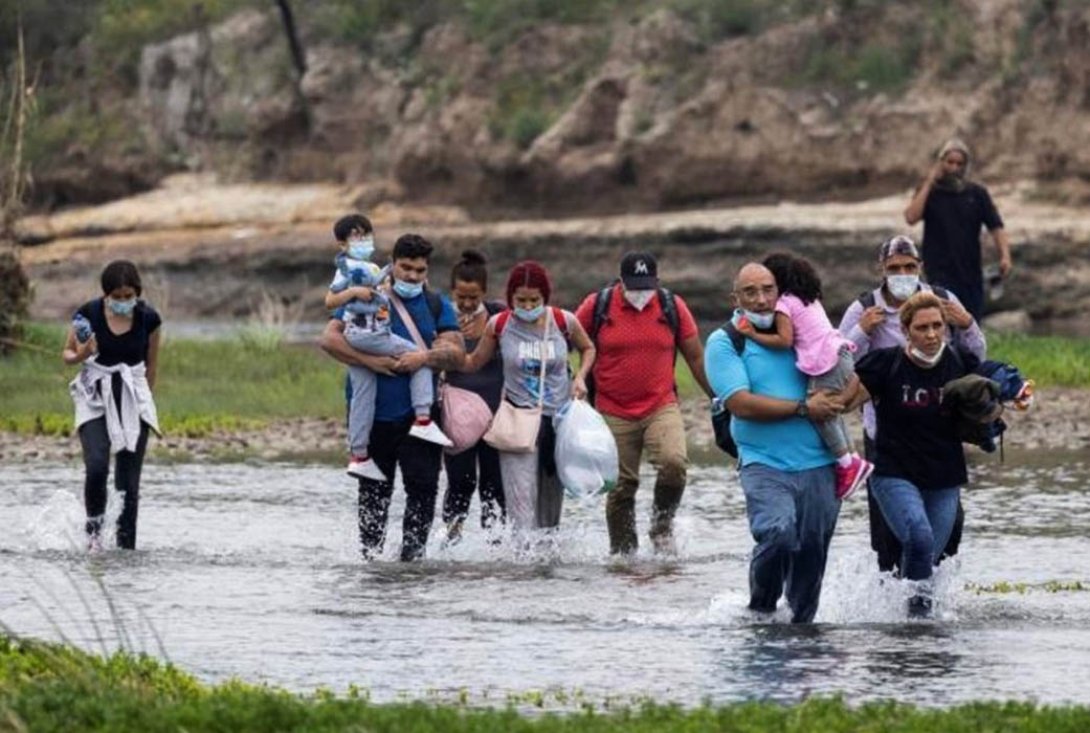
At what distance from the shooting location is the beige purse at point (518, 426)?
54.0 feet

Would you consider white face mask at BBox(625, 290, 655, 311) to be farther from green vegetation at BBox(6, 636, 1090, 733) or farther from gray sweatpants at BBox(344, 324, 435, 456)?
green vegetation at BBox(6, 636, 1090, 733)

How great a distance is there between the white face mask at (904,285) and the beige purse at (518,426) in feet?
9.57

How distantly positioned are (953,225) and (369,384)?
791 centimetres

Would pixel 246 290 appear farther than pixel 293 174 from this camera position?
No

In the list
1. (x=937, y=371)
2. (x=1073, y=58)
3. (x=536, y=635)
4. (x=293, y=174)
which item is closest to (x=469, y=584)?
(x=536, y=635)

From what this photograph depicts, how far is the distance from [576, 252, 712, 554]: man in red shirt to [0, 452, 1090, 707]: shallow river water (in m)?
0.59

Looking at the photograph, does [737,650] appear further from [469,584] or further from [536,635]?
[469,584]

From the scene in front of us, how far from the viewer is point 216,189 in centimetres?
5344

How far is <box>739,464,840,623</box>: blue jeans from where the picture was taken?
1319 centimetres

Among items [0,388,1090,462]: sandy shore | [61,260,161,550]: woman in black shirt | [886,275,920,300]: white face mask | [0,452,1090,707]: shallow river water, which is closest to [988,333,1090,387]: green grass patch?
[0,388,1090,462]: sandy shore

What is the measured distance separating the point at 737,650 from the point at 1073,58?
3378cm

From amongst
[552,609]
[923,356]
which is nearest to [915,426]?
[923,356]

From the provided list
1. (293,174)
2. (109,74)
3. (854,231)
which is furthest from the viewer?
(109,74)

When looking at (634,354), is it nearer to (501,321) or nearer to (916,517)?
(501,321)
